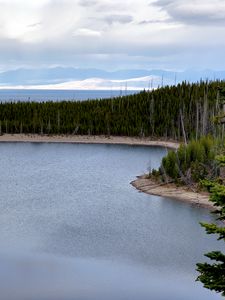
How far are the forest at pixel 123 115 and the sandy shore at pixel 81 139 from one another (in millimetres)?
2253

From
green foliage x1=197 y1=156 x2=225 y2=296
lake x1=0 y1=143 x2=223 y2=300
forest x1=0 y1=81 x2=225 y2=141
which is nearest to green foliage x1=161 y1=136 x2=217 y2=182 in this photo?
lake x1=0 y1=143 x2=223 y2=300

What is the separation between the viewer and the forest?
14725cm

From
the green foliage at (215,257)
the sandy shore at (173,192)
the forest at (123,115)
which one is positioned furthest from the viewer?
the forest at (123,115)

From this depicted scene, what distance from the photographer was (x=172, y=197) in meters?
66.3

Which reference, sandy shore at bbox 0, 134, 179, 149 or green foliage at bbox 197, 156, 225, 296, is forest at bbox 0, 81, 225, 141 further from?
green foliage at bbox 197, 156, 225, 296

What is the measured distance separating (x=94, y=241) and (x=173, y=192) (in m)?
24.5

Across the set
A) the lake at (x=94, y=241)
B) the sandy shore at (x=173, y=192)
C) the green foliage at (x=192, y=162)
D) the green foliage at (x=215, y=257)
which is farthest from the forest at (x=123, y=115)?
the green foliage at (x=215, y=257)

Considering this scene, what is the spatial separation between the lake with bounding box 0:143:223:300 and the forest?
63.2 metres

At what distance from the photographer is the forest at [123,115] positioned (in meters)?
147

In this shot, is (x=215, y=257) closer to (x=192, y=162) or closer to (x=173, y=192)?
(x=173, y=192)

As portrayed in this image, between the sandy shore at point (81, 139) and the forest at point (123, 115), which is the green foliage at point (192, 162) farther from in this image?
the forest at point (123, 115)

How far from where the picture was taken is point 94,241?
4578cm

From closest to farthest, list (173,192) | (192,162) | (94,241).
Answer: (94,241) < (173,192) < (192,162)

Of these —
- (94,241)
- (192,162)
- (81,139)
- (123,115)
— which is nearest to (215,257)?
(94,241)
